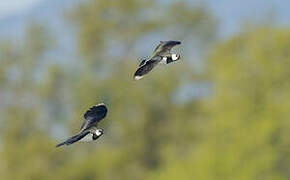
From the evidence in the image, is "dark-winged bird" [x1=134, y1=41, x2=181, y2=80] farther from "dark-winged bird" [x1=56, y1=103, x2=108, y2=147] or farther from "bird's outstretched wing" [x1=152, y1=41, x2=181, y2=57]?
"dark-winged bird" [x1=56, y1=103, x2=108, y2=147]

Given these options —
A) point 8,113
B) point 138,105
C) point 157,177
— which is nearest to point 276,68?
point 157,177

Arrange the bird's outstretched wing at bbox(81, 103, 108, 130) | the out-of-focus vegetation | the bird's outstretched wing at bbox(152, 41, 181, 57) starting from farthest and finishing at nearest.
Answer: the out-of-focus vegetation
the bird's outstretched wing at bbox(81, 103, 108, 130)
the bird's outstretched wing at bbox(152, 41, 181, 57)

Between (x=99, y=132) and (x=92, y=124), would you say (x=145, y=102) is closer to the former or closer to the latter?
(x=92, y=124)

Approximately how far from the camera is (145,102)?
64688mm

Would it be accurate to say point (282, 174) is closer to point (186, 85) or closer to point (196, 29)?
point (186, 85)

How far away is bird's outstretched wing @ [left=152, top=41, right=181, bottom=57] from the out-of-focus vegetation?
36.6 m

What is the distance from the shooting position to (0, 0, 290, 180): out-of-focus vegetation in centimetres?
4541

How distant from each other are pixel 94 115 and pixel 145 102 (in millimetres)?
59294

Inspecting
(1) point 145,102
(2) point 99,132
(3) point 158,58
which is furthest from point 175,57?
(1) point 145,102

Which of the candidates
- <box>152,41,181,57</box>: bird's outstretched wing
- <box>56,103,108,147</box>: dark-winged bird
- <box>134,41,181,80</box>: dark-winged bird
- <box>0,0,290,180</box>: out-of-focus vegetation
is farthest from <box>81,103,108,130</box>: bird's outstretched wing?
<box>0,0,290,180</box>: out-of-focus vegetation

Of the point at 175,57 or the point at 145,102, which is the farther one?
the point at 145,102

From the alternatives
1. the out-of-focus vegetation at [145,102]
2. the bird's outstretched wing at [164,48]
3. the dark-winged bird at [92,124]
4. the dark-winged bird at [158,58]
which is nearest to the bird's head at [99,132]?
the dark-winged bird at [92,124]

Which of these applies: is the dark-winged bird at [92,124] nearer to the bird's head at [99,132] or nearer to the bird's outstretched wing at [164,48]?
the bird's head at [99,132]

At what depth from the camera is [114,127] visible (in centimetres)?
6444
